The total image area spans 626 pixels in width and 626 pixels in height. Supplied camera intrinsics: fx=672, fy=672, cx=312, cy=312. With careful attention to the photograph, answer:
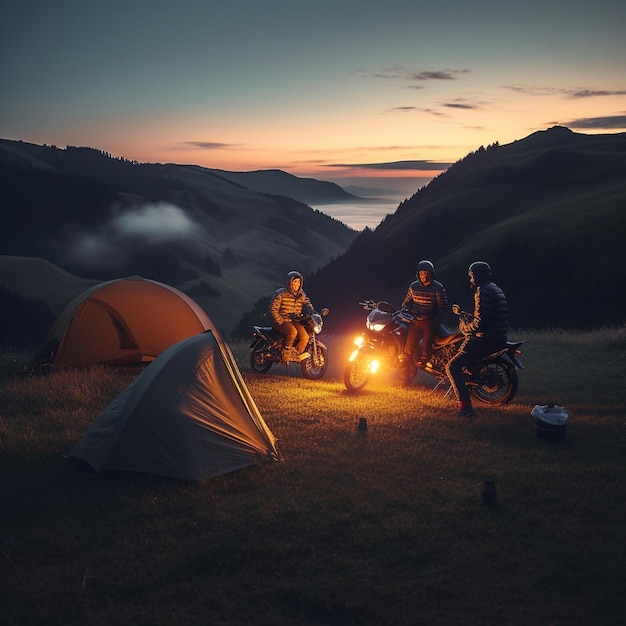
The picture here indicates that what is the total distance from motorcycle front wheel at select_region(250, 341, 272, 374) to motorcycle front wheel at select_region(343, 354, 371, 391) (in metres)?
3.27

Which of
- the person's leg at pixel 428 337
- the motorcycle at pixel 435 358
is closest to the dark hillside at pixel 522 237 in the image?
the motorcycle at pixel 435 358

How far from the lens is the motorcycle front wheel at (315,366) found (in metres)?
15.4

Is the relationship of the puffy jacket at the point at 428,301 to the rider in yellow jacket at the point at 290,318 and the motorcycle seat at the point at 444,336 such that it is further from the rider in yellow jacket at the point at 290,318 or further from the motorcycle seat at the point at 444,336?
the rider in yellow jacket at the point at 290,318

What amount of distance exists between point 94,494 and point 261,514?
2024mm

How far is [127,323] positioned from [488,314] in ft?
30.7

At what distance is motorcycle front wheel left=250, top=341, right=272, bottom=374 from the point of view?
15977mm

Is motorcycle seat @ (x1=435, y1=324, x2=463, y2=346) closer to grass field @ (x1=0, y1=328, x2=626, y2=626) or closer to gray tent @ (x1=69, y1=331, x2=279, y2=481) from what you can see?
grass field @ (x1=0, y1=328, x2=626, y2=626)

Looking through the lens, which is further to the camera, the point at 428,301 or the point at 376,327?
the point at 376,327

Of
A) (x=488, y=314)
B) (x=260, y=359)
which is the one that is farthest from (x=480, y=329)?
(x=260, y=359)

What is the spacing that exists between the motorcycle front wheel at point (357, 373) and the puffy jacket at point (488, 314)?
279 cm

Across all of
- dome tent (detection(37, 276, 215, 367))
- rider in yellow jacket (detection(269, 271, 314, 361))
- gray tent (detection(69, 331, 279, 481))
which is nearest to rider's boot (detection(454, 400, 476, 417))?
gray tent (detection(69, 331, 279, 481))

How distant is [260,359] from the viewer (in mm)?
16000

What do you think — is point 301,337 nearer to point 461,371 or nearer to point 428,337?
point 428,337

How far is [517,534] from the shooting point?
6645 millimetres
